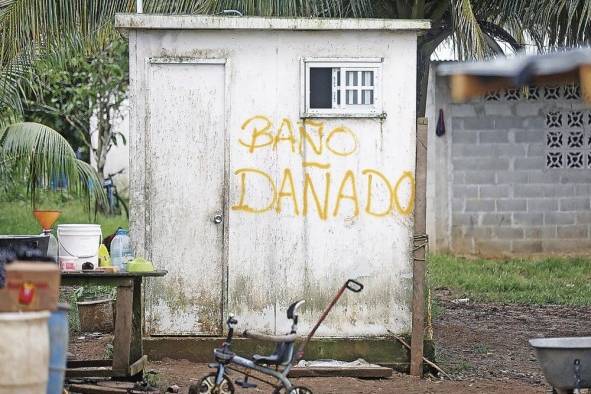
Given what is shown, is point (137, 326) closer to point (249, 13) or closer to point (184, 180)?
point (184, 180)

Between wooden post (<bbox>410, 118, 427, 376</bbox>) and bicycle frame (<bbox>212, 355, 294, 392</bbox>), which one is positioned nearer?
bicycle frame (<bbox>212, 355, 294, 392</bbox>)

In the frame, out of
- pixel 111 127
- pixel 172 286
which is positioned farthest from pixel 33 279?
pixel 111 127

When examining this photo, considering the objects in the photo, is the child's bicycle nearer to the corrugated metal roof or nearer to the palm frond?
the corrugated metal roof

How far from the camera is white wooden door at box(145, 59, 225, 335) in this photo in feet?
30.6

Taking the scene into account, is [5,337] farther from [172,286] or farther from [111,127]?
[111,127]

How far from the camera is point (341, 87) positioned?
938 cm

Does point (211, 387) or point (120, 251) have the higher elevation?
point (120, 251)

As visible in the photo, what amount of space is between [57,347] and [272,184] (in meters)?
3.60

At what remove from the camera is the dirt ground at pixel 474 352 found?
8.89m

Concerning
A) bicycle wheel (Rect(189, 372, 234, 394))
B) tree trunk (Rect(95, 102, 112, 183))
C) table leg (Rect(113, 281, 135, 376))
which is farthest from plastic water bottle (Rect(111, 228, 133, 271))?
tree trunk (Rect(95, 102, 112, 183))

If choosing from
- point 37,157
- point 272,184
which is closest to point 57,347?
point 272,184

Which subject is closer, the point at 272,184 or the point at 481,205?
the point at 272,184

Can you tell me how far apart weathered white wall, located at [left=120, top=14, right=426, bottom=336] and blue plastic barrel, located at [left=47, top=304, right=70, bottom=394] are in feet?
10.6

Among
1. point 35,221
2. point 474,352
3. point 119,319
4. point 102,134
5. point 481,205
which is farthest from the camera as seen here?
point 102,134
